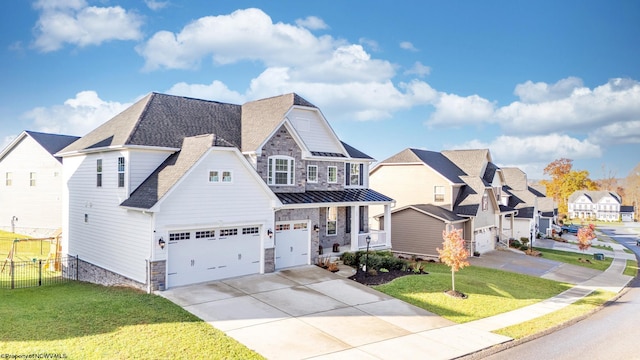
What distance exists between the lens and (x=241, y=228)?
1900 cm

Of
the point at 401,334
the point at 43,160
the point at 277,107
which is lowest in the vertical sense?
the point at 401,334

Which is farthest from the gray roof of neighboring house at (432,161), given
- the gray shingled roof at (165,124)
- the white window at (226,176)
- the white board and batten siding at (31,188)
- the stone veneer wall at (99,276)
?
the white board and batten siding at (31,188)

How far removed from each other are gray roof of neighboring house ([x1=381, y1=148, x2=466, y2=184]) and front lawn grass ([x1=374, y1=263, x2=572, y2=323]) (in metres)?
12.0

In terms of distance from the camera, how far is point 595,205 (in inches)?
4085

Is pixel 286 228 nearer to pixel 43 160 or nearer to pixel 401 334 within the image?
pixel 401 334

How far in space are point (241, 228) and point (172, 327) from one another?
688 cm

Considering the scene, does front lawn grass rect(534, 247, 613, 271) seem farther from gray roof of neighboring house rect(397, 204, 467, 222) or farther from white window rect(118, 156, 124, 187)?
white window rect(118, 156, 124, 187)

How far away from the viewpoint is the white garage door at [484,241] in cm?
3469

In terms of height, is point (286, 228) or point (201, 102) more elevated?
point (201, 102)

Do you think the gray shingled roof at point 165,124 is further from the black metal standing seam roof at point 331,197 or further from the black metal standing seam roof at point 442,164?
the black metal standing seam roof at point 442,164

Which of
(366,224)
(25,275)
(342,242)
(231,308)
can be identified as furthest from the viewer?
(366,224)

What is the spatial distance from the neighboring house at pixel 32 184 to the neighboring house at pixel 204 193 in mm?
9582

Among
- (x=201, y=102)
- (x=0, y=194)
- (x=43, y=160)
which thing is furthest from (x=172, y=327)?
(x=0, y=194)

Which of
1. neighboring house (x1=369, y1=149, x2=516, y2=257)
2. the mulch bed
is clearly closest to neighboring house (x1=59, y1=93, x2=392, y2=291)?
the mulch bed
